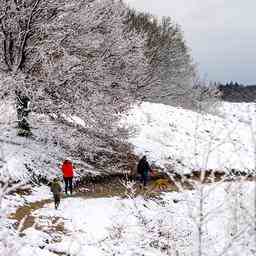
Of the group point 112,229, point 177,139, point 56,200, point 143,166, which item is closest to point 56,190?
point 56,200

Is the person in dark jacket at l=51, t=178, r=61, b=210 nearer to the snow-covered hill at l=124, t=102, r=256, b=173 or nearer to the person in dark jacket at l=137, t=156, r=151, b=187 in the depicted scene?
the person in dark jacket at l=137, t=156, r=151, b=187

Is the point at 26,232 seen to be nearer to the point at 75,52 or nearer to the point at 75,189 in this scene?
the point at 75,189

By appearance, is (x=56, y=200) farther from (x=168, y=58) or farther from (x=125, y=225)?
(x=168, y=58)

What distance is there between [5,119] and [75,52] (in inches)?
199

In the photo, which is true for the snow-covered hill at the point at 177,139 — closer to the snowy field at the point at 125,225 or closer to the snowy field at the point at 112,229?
the snowy field at the point at 125,225

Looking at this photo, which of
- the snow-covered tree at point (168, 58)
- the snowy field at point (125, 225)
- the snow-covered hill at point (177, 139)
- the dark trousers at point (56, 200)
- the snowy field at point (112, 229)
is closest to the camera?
the snowy field at point (125, 225)

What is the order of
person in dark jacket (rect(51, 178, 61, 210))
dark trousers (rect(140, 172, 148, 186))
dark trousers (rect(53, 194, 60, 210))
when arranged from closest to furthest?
person in dark jacket (rect(51, 178, 61, 210)) < dark trousers (rect(53, 194, 60, 210)) < dark trousers (rect(140, 172, 148, 186))

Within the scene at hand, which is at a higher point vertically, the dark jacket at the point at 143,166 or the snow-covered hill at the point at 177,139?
the snow-covered hill at the point at 177,139

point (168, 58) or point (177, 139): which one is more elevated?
point (168, 58)

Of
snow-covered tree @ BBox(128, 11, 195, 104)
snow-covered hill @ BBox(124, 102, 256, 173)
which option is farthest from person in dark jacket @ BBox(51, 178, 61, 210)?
snow-covered tree @ BBox(128, 11, 195, 104)

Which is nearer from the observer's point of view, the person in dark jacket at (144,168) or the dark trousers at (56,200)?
the dark trousers at (56,200)

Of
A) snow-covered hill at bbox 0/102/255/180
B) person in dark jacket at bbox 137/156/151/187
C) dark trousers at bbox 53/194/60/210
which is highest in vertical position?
snow-covered hill at bbox 0/102/255/180

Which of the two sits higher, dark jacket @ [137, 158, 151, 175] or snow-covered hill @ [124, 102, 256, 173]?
snow-covered hill @ [124, 102, 256, 173]

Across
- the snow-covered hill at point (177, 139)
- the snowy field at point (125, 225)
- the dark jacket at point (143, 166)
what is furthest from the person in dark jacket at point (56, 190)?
the snow-covered hill at point (177, 139)
